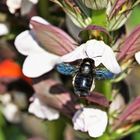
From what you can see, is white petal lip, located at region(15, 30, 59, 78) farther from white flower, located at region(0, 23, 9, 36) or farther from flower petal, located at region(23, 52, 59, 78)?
white flower, located at region(0, 23, 9, 36)

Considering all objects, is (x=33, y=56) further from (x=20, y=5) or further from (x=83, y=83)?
(x=83, y=83)

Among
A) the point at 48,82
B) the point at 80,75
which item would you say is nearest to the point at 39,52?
the point at 48,82

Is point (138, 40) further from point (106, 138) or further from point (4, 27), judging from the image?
point (4, 27)

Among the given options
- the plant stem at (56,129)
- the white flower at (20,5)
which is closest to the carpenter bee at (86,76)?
the white flower at (20,5)

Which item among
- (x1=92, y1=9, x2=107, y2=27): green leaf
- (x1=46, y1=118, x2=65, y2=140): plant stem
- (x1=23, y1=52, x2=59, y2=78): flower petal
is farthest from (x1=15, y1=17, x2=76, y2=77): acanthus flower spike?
(x1=46, y1=118, x2=65, y2=140): plant stem

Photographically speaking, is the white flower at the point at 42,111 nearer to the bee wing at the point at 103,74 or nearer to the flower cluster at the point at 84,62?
the flower cluster at the point at 84,62

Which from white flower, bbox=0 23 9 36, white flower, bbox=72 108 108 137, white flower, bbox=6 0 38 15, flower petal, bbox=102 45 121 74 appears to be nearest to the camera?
flower petal, bbox=102 45 121 74
